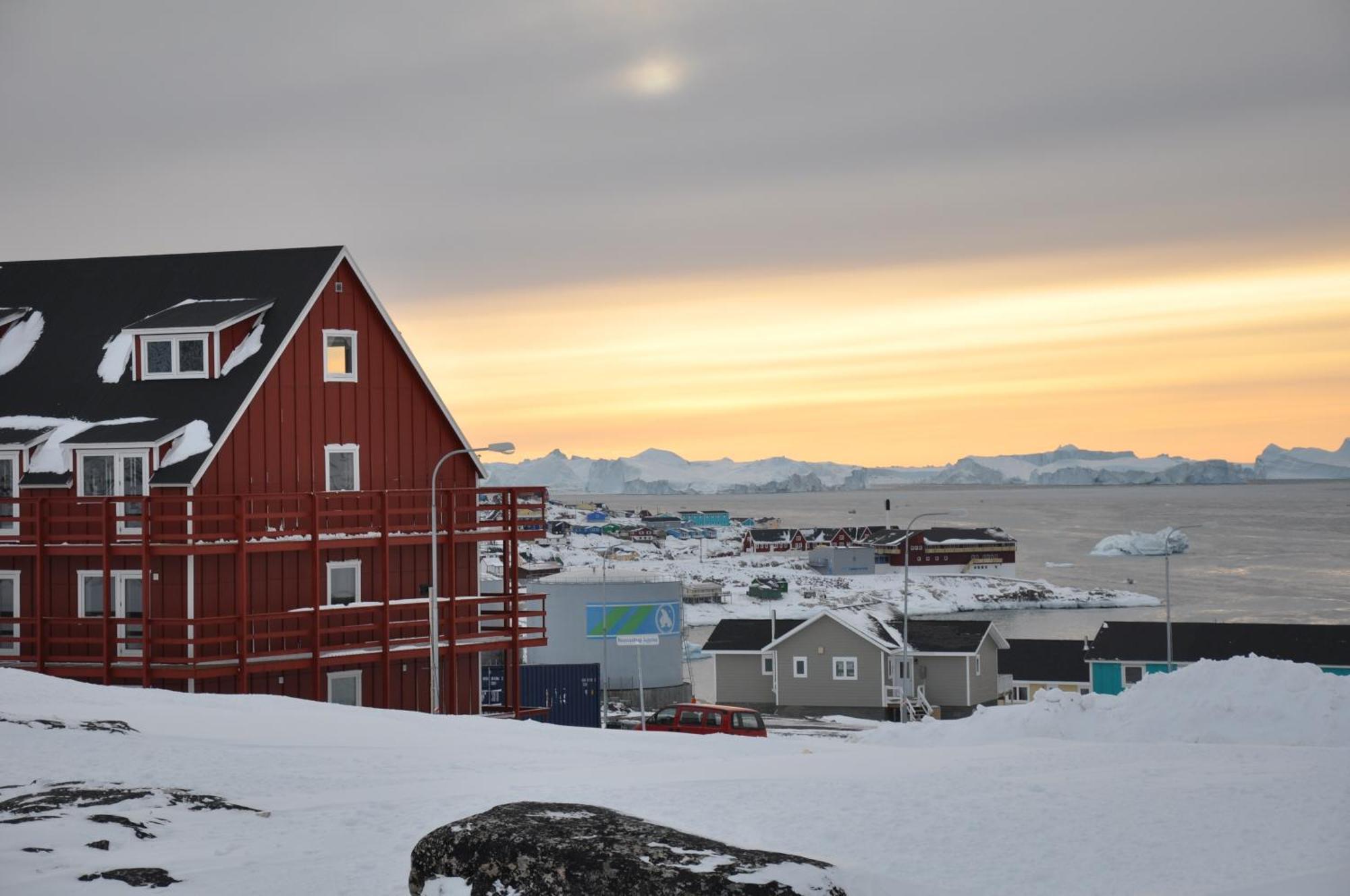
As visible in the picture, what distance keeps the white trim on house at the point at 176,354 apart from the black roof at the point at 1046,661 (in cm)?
5431

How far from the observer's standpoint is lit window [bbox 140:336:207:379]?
37.9 metres

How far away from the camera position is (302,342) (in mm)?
38500

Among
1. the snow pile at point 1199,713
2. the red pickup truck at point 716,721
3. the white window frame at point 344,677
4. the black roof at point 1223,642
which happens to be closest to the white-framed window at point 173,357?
the white window frame at point 344,677

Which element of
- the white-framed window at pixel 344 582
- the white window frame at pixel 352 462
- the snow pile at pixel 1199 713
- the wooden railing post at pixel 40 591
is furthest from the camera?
the white window frame at pixel 352 462

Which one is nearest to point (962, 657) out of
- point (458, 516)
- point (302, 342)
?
point (458, 516)

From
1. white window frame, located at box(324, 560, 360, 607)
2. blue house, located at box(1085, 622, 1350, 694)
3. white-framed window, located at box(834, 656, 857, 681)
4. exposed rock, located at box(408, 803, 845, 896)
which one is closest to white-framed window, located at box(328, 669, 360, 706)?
white window frame, located at box(324, 560, 360, 607)

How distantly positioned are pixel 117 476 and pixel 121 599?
A: 10.7ft

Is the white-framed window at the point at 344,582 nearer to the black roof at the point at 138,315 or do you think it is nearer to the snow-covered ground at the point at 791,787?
the black roof at the point at 138,315

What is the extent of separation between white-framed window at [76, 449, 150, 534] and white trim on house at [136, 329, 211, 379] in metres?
2.92

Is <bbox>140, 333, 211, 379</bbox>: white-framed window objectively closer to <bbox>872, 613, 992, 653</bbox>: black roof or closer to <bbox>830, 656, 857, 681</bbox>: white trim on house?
<bbox>872, 613, 992, 653</bbox>: black roof

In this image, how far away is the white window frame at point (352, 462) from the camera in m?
38.4

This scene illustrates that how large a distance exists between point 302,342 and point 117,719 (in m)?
16.9

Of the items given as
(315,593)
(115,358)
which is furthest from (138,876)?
(115,358)

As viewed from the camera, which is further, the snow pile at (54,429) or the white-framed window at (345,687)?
the white-framed window at (345,687)
